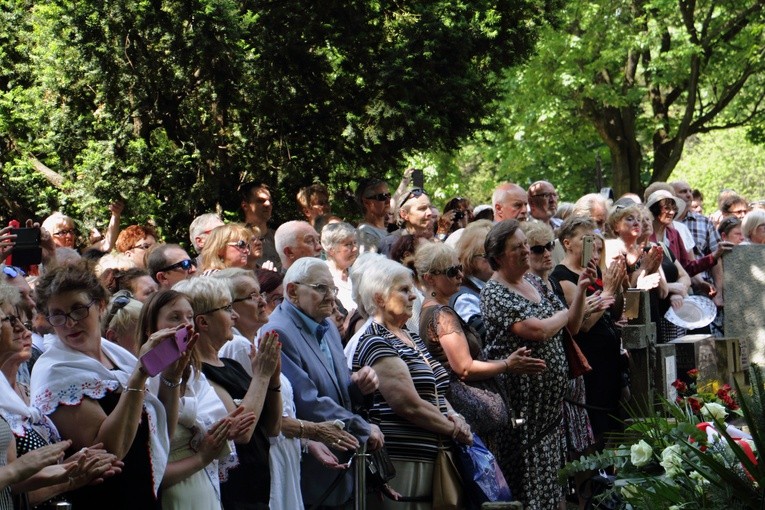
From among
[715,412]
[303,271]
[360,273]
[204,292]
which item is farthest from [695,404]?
[204,292]

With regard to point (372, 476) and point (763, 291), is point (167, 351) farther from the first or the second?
point (763, 291)

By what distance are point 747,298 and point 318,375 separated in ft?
23.0

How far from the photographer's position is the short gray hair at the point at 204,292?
6.21m

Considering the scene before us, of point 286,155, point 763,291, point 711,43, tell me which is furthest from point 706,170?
point 286,155

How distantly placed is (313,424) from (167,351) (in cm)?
179

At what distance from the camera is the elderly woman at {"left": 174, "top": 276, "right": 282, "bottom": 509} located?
618 cm

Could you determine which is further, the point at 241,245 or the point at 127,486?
the point at 241,245

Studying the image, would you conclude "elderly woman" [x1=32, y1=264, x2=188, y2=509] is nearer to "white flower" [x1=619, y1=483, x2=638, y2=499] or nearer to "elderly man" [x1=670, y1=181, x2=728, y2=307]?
"white flower" [x1=619, y1=483, x2=638, y2=499]

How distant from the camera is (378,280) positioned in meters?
7.59

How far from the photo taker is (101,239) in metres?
10.3

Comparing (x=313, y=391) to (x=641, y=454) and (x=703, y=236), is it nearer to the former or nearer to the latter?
(x=641, y=454)

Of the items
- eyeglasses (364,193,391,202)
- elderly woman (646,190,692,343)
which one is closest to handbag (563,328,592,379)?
elderly woman (646,190,692,343)

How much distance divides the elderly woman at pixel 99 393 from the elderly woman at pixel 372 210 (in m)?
5.10

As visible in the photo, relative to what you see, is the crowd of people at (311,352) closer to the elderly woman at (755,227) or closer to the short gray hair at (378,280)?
the short gray hair at (378,280)
